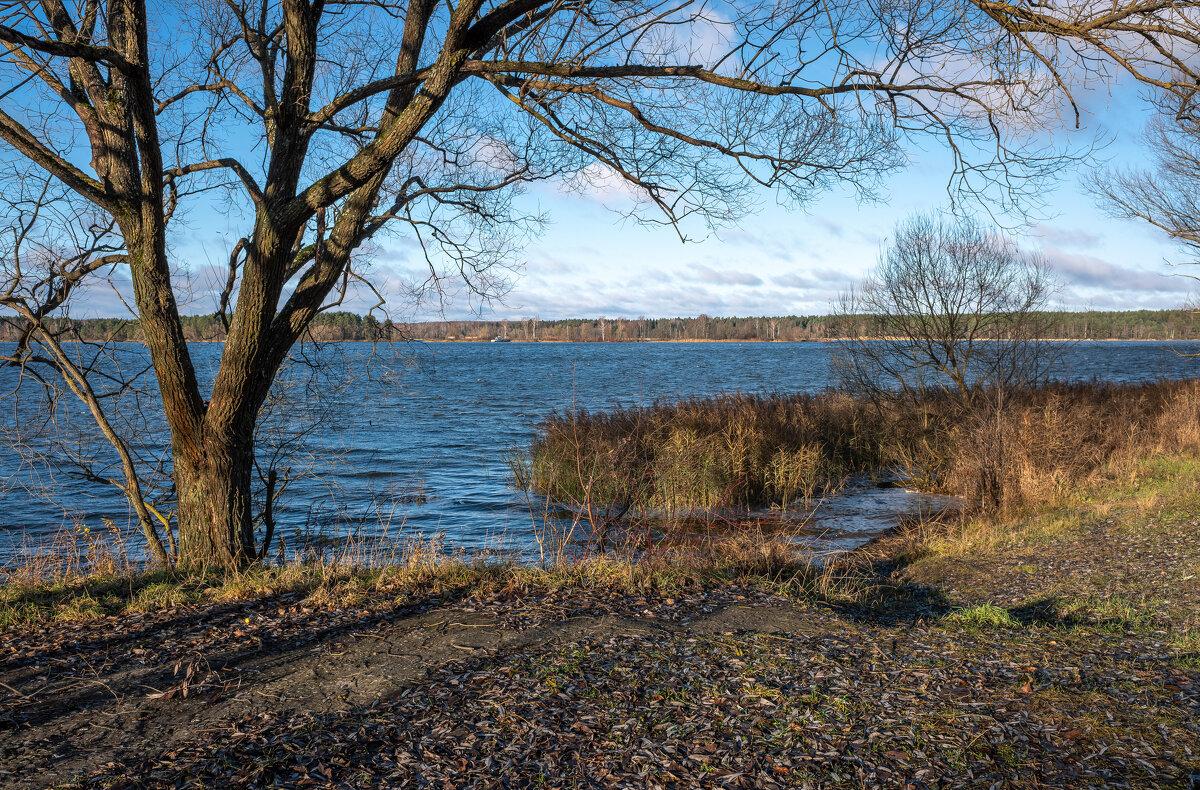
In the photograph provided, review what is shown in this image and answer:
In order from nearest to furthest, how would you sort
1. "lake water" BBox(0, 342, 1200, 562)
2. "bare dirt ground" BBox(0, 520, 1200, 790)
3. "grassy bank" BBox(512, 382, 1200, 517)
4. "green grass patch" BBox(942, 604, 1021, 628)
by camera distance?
"bare dirt ground" BBox(0, 520, 1200, 790) → "green grass patch" BBox(942, 604, 1021, 628) → "lake water" BBox(0, 342, 1200, 562) → "grassy bank" BBox(512, 382, 1200, 517)

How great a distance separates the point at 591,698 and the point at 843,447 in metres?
15.5

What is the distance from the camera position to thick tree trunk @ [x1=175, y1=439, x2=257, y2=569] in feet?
21.0

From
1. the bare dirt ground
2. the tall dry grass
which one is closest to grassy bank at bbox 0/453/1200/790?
the bare dirt ground

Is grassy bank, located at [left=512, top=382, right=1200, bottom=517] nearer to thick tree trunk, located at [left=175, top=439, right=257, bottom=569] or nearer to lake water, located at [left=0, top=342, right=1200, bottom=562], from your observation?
lake water, located at [left=0, top=342, right=1200, bottom=562]

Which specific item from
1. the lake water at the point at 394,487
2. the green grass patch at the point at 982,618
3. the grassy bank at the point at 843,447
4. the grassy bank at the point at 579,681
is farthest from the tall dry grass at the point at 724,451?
the grassy bank at the point at 579,681

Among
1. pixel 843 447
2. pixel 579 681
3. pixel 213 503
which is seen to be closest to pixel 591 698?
pixel 579 681

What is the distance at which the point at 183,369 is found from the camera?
20.8ft

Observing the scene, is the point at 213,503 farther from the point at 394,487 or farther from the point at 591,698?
the point at 394,487

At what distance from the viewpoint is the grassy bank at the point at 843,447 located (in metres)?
12.2

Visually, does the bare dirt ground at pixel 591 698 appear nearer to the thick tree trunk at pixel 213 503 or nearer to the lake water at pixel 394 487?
the thick tree trunk at pixel 213 503

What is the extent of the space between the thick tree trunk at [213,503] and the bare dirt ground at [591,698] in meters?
1.37

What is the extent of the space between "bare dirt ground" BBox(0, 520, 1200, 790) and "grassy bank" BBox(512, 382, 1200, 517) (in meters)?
4.50

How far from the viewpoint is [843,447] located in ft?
59.4

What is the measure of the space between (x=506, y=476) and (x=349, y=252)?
11.3 meters
